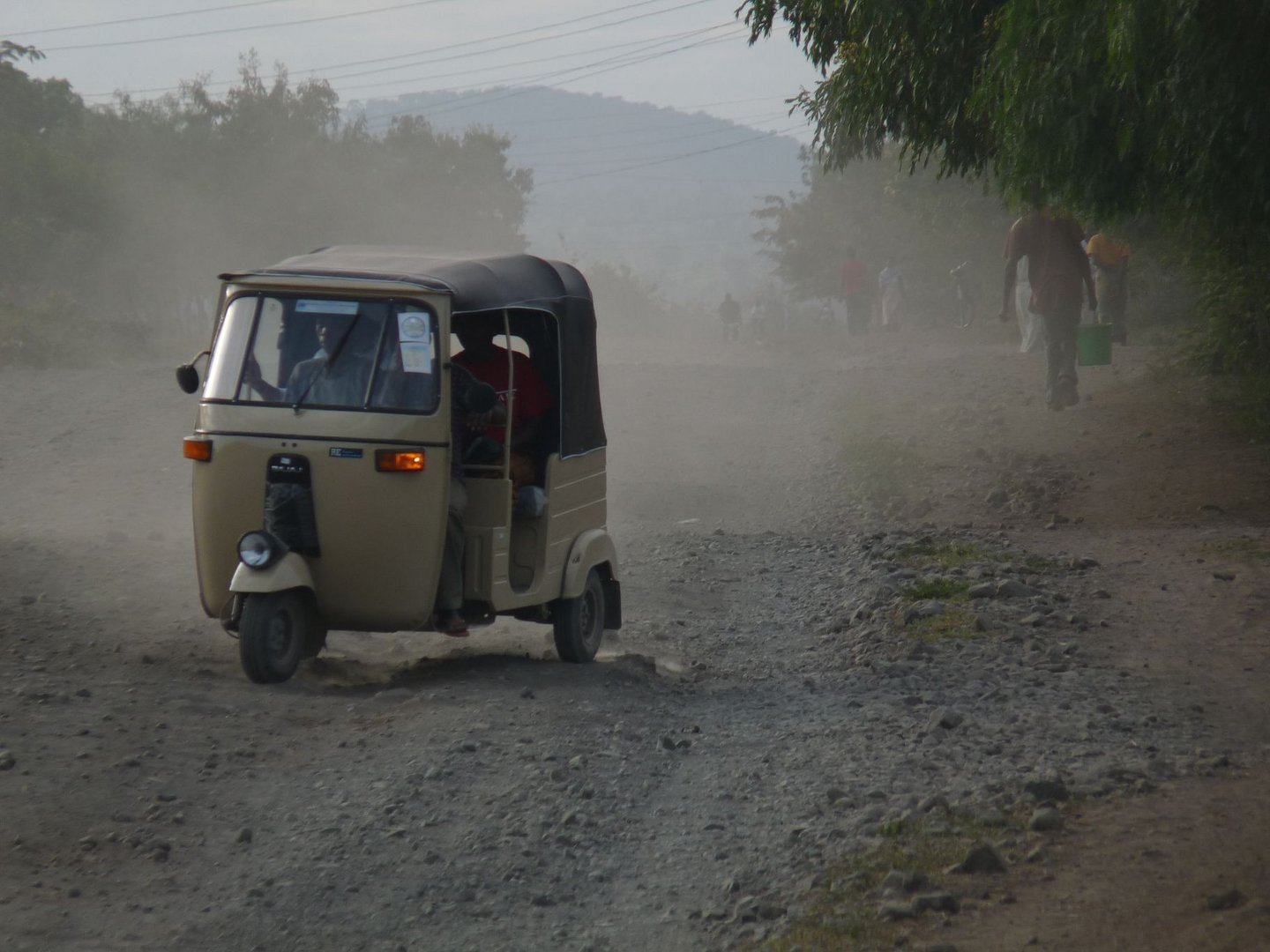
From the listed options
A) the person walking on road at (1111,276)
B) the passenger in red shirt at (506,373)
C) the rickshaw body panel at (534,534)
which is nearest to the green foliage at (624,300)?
the person walking on road at (1111,276)

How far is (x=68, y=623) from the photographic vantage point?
8.81m

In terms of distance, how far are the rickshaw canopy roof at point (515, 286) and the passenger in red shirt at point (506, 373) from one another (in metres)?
0.16

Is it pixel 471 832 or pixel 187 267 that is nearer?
pixel 471 832

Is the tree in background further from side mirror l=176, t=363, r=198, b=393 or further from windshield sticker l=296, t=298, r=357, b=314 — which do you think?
side mirror l=176, t=363, r=198, b=393

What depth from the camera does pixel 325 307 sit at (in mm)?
7543

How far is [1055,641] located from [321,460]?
12.9 feet

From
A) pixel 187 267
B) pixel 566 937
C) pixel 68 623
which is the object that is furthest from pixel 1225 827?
pixel 187 267

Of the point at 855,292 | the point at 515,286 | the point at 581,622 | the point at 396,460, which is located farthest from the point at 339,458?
the point at 855,292

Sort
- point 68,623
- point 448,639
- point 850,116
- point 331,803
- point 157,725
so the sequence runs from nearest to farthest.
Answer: point 331,803
point 157,725
point 68,623
point 448,639
point 850,116

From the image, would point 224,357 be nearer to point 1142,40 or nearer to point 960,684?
point 960,684

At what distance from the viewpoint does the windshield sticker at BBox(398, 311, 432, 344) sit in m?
7.41

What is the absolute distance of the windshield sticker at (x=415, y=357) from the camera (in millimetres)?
7391

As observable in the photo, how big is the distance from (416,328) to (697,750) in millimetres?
2456

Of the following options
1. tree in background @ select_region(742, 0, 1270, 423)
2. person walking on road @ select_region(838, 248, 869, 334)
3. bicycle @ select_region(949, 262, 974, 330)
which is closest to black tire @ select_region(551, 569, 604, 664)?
tree in background @ select_region(742, 0, 1270, 423)
